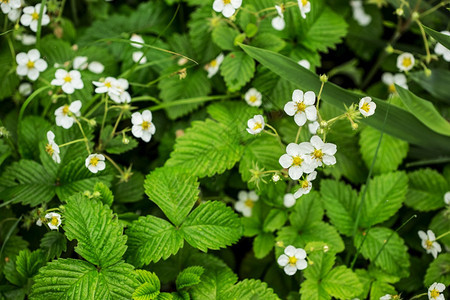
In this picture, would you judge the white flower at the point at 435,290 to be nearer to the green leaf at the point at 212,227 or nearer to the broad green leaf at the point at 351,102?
the broad green leaf at the point at 351,102

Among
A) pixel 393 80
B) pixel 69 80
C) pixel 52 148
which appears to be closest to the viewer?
pixel 52 148

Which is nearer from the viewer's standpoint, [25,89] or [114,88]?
[114,88]

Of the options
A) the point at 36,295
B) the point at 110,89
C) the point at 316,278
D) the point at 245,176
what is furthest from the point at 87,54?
the point at 316,278

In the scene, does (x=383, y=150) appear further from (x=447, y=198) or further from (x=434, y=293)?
(x=434, y=293)

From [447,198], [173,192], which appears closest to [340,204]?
[447,198]

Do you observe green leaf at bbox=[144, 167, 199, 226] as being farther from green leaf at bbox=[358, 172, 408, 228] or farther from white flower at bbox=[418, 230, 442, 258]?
white flower at bbox=[418, 230, 442, 258]

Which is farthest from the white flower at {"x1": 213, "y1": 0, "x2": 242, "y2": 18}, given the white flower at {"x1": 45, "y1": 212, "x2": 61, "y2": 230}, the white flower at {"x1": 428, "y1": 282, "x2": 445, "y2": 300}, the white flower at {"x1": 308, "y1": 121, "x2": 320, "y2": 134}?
the white flower at {"x1": 428, "y1": 282, "x2": 445, "y2": 300}

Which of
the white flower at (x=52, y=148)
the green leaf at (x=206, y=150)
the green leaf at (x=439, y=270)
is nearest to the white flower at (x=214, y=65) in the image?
the green leaf at (x=206, y=150)
